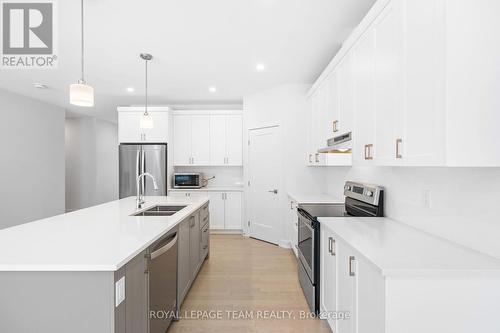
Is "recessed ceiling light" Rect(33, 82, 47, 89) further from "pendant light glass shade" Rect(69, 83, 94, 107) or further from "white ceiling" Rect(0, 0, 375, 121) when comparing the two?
"pendant light glass shade" Rect(69, 83, 94, 107)

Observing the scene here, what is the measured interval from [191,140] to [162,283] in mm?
3864

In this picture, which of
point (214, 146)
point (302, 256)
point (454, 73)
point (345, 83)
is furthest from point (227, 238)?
point (454, 73)

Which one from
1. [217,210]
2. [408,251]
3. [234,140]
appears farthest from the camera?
[234,140]

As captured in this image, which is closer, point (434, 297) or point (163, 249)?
point (434, 297)

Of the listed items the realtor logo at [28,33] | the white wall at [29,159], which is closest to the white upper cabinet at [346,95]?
the realtor logo at [28,33]

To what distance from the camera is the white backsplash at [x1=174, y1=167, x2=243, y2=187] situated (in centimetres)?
581

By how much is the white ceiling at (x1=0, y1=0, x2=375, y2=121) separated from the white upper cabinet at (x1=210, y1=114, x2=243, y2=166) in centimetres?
80

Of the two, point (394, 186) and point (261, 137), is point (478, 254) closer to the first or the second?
point (394, 186)

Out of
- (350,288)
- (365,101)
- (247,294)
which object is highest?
(365,101)

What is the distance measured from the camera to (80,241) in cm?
155

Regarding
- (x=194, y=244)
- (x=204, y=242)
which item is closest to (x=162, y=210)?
(x=194, y=244)

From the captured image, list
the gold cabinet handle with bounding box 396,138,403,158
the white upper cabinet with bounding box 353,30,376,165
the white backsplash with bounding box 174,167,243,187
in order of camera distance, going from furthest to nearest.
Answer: the white backsplash with bounding box 174,167,243,187 < the white upper cabinet with bounding box 353,30,376,165 < the gold cabinet handle with bounding box 396,138,403,158

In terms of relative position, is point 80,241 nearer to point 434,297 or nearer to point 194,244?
point 194,244

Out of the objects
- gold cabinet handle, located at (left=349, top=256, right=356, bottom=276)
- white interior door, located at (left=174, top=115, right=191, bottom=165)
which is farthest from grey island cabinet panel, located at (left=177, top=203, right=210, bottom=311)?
white interior door, located at (left=174, top=115, right=191, bottom=165)
